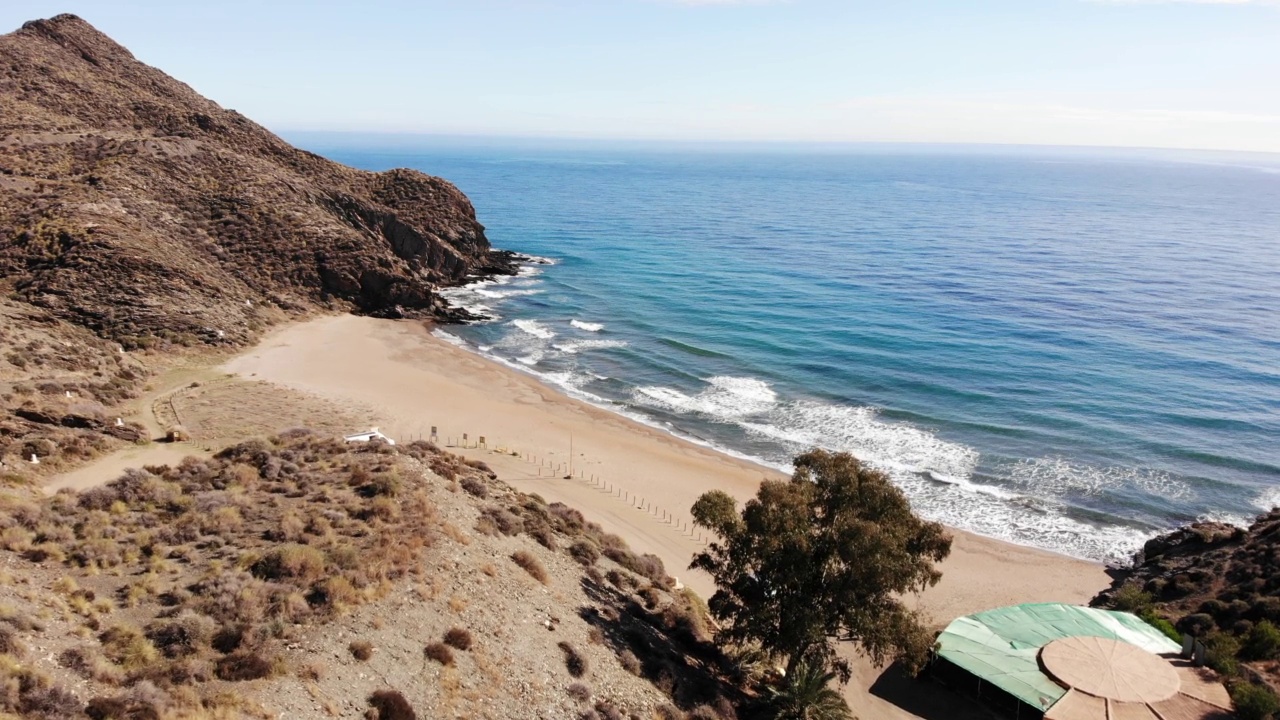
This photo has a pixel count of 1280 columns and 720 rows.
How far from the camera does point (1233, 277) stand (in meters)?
86.2

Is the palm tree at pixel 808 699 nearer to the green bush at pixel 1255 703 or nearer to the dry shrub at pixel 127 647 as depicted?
the green bush at pixel 1255 703

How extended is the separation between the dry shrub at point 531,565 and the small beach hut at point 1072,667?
533 inches

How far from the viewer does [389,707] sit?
15555mm

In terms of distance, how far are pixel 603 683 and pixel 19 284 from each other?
50.2m

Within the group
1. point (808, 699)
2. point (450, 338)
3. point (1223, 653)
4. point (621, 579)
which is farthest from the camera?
point (450, 338)

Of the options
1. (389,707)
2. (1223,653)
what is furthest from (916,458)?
(389,707)

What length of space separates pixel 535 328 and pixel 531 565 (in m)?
47.3

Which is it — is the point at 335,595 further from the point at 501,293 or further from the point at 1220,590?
the point at 501,293

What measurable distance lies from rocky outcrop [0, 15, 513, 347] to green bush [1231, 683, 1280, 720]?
56886 mm

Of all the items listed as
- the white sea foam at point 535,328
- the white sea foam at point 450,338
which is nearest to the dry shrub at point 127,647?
the white sea foam at point 450,338

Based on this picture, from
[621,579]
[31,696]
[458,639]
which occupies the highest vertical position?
[31,696]

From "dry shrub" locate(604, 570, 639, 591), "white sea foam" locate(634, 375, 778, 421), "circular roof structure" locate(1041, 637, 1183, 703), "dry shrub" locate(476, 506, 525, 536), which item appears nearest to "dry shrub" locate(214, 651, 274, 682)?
"dry shrub" locate(476, 506, 525, 536)

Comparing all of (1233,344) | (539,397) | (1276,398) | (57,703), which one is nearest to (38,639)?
(57,703)

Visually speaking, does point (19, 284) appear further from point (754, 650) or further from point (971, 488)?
point (971, 488)
